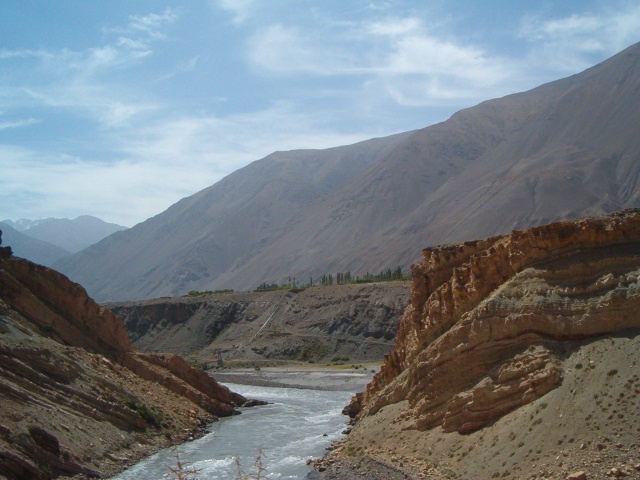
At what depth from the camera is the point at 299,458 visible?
33.2m

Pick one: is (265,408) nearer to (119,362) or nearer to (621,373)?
(119,362)

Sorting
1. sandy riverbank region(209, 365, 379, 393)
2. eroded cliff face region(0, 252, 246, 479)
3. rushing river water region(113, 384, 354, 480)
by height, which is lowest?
sandy riverbank region(209, 365, 379, 393)

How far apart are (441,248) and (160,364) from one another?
23.2m

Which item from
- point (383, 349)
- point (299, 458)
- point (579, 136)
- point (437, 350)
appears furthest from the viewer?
point (579, 136)

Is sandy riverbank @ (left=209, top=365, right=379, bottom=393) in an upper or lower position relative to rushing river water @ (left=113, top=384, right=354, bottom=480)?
lower

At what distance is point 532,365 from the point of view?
24734 mm

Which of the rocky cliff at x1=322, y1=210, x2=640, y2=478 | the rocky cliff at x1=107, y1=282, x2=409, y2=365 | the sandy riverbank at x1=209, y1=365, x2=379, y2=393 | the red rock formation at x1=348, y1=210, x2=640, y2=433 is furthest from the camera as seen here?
the rocky cliff at x1=107, y1=282, x2=409, y2=365

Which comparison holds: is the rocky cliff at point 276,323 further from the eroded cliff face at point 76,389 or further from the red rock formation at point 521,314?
the red rock formation at point 521,314

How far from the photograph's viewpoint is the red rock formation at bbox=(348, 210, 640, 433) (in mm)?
24641

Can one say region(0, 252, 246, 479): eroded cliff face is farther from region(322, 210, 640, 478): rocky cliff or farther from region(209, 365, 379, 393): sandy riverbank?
region(209, 365, 379, 393): sandy riverbank

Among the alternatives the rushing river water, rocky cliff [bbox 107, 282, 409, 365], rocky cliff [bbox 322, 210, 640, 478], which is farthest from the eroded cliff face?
rocky cliff [bbox 107, 282, 409, 365]

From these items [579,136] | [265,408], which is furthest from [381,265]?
[265,408]

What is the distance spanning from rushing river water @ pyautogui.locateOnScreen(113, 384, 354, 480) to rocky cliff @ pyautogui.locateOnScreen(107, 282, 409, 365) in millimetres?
38736

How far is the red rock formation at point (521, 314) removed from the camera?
2464 cm
